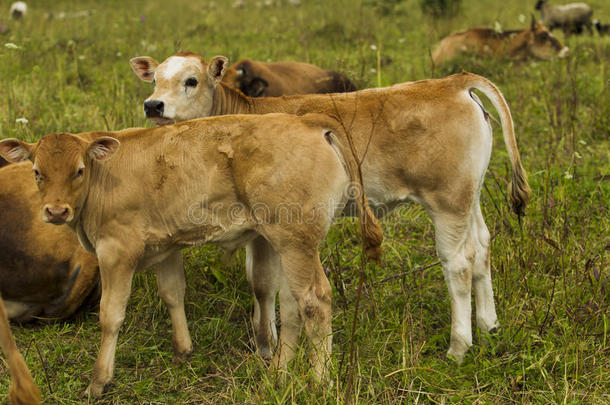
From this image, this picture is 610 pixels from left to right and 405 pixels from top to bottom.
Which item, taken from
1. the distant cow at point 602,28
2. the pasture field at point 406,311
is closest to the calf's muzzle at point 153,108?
the pasture field at point 406,311

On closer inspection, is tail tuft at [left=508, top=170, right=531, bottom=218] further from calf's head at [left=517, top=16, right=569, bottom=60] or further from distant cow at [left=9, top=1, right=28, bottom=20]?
distant cow at [left=9, top=1, right=28, bottom=20]

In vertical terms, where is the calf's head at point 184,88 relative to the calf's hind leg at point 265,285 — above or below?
above

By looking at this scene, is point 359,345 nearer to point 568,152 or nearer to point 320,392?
point 320,392

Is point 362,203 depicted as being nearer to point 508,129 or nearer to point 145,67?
point 508,129

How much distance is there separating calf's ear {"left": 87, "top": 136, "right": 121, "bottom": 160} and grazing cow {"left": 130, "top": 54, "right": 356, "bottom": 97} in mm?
2787

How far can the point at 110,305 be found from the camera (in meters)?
3.89

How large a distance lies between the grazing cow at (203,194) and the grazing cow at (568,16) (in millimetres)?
10511

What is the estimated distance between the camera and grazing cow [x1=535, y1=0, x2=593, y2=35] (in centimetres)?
1311

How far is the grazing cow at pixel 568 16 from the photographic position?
13.1 m

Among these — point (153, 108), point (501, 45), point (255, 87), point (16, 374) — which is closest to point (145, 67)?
point (153, 108)

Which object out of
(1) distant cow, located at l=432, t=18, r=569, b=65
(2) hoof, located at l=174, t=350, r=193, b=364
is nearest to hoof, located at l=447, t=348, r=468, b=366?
(2) hoof, located at l=174, t=350, r=193, b=364

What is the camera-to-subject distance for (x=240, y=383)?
3.97 m

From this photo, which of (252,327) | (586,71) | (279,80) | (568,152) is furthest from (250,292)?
(586,71)

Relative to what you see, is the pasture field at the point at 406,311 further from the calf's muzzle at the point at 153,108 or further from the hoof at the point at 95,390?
the calf's muzzle at the point at 153,108
